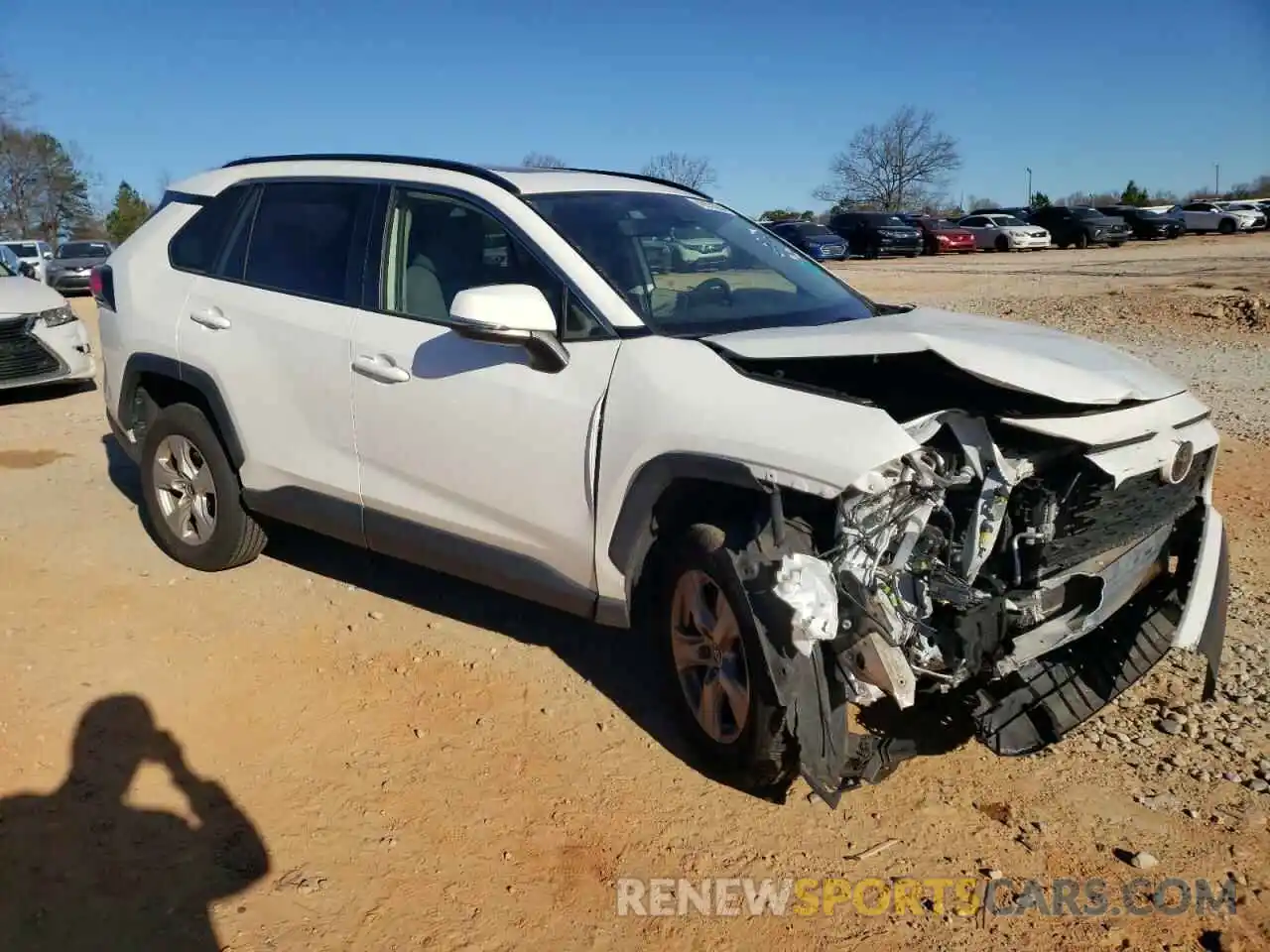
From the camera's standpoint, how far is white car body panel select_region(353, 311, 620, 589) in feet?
11.8

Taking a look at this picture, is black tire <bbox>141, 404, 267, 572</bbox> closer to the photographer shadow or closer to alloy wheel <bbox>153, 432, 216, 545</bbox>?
alloy wheel <bbox>153, 432, 216, 545</bbox>

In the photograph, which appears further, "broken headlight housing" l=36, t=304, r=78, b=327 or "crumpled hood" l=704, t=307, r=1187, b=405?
"broken headlight housing" l=36, t=304, r=78, b=327

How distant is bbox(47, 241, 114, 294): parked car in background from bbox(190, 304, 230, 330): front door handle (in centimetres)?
2156

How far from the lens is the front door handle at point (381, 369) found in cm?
403

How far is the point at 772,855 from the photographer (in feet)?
10.2

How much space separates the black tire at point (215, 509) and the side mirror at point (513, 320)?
1.95 m

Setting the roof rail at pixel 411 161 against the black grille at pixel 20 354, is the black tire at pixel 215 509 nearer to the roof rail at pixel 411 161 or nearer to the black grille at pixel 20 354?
the roof rail at pixel 411 161

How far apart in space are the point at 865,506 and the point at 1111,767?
1328mm

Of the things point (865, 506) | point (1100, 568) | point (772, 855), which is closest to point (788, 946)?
point (772, 855)

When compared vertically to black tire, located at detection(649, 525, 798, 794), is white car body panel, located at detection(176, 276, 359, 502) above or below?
above

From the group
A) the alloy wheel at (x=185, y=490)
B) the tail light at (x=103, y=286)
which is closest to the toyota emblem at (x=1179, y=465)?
the alloy wheel at (x=185, y=490)

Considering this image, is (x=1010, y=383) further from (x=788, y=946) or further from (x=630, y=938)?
(x=630, y=938)

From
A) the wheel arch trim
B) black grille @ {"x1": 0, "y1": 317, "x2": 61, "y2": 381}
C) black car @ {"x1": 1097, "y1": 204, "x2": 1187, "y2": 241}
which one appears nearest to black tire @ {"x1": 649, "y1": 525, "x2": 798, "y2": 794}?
the wheel arch trim

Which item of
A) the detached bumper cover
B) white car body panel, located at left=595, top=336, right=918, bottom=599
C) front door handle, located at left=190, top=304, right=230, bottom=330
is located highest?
front door handle, located at left=190, top=304, right=230, bottom=330
